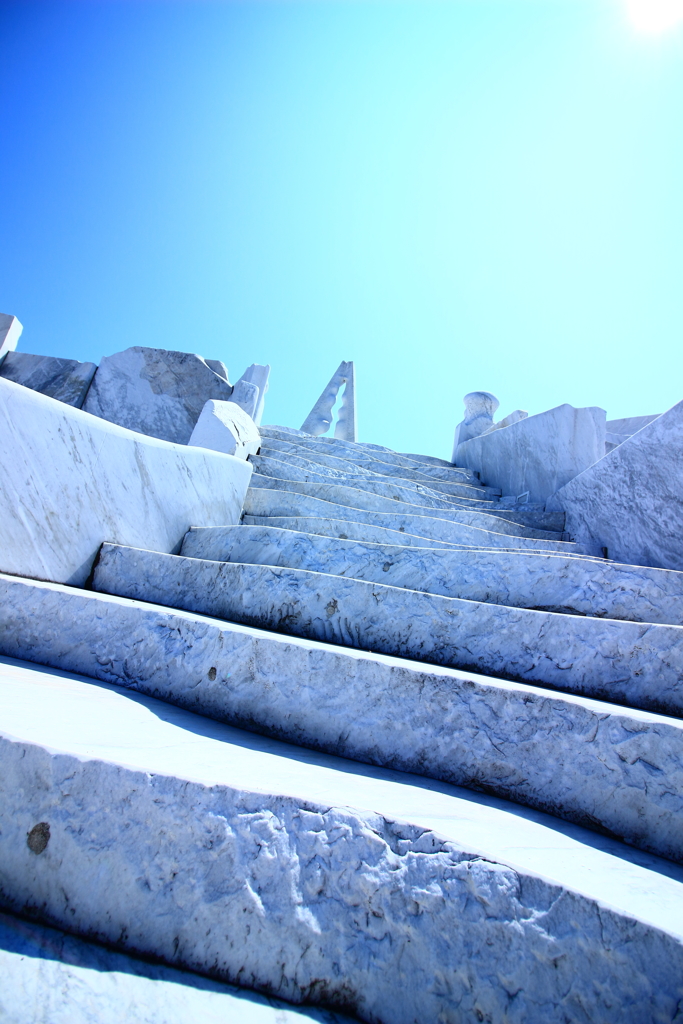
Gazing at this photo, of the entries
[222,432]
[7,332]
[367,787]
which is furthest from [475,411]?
[367,787]

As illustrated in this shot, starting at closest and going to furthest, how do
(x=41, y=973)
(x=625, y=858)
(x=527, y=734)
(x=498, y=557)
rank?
(x=41, y=973) → (x=625, y=858) → (x=527, y=734) → (x=498, y=557)

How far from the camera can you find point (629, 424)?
757 cm

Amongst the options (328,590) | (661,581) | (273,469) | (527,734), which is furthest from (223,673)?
(273,469)

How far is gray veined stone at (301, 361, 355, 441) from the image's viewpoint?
917 cm

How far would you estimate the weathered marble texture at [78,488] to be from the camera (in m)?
1.54

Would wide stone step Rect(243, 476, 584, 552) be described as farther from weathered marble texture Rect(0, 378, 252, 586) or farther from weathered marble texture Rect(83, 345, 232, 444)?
weathered marble texture Rect(83, 345, 232, 444)

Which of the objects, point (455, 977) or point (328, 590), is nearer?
point (455, 977)

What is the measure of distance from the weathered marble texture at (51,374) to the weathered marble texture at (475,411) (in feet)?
14.0

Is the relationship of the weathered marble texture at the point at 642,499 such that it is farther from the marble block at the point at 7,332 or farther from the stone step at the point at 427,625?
the marble block at the point at 7,332

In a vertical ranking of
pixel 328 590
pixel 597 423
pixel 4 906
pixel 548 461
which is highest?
pixel 597 423

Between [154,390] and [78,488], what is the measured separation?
3.83m

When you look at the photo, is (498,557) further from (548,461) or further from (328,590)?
(548,461)

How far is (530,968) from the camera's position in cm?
61

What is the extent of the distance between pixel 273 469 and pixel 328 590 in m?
1.99
